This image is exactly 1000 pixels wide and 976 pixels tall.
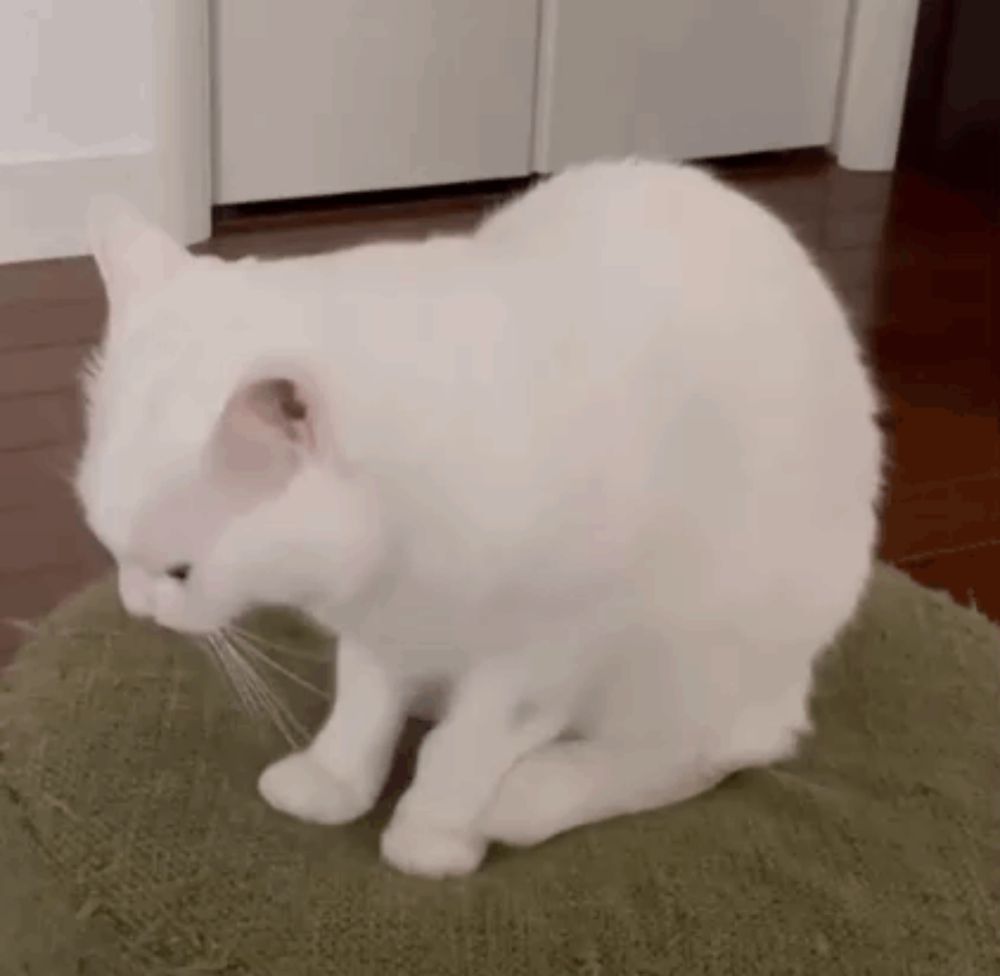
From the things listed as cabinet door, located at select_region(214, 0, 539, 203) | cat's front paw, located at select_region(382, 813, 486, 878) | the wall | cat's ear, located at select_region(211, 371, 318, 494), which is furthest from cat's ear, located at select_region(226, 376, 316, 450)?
cabinet door, located at select_region(214, 0, 539, 203)

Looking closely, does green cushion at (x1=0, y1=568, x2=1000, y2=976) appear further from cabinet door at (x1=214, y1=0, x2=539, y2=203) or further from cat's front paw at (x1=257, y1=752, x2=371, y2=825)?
cabinet door at (x1=214, y1=0, x2=539, y2=203)

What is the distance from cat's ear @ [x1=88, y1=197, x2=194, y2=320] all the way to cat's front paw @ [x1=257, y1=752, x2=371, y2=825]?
36cm

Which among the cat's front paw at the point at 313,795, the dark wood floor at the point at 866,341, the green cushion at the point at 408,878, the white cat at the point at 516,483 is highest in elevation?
the white cat at the point at 516,483

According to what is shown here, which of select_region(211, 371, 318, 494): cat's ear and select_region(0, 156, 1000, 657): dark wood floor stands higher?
select_region(211, 371, 318, 494): cat's ear

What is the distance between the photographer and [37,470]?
6.23 ft

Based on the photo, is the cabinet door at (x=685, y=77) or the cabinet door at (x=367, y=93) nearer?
the cabinet door at (x=367, y=93)

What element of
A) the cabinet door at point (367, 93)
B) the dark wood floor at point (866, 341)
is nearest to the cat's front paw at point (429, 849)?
the dark wood floor at point (866, 341)

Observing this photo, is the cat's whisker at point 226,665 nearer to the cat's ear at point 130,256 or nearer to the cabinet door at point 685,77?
the cat's ear at point 130,256

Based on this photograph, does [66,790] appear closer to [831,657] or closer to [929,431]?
[831,657]

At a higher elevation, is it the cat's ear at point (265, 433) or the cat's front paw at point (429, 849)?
the cat's ear at point (265, 433)

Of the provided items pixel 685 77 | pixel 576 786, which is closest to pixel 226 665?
pixel 576 786

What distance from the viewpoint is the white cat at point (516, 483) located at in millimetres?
854

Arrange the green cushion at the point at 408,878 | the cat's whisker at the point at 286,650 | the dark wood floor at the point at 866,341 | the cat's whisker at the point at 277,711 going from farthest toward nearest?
1. the dark wood floor at the point at 866,341
2. the cat's whisker at the point at 286,650
3. the cat's whisker at the point at 277,711
4. the green cushion at the point at 408,878

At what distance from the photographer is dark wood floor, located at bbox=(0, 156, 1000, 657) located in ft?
6.02
